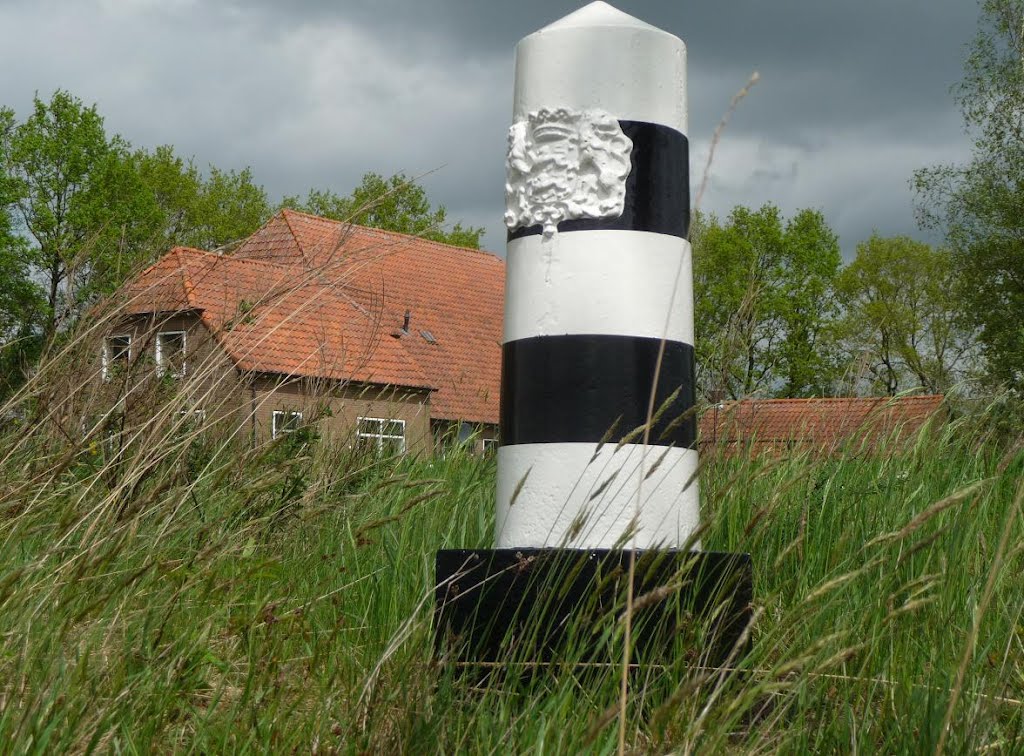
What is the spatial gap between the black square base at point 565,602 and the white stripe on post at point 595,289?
19 cm

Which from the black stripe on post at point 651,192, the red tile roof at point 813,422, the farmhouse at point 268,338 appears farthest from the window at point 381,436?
the black stripe on post at point 651,192

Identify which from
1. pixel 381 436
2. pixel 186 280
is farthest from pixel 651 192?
pixel 381 436

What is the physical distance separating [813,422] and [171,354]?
8.42ft

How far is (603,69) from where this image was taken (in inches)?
117

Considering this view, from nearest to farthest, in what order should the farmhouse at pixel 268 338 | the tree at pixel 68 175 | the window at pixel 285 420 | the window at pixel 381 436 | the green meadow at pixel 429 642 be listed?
the green meadow at pixel 429 642 → the farmhouse at pixel 268 338 → the window at pixel 285 420 → the window at pixel 381 436 → the tree at pixel 68 175

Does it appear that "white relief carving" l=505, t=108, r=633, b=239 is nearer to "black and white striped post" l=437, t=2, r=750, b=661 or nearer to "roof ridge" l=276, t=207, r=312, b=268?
"black and white striped post" l=437, t=2, r=750, b=661

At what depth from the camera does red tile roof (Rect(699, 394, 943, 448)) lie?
4145 mm

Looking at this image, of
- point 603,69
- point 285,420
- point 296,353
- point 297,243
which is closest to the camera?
point 603,69

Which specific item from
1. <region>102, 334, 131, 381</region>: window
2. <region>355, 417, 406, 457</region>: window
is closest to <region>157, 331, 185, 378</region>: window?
<region>102, 334, 131, 381</region>: window

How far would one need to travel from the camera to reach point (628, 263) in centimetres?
290

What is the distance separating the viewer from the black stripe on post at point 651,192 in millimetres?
2938

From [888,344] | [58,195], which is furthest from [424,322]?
[888,344]

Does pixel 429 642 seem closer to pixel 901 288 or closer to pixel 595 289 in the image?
pixel 595 289

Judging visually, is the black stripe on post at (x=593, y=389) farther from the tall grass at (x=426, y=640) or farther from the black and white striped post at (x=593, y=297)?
the tall grass at (x=426, y=640)
